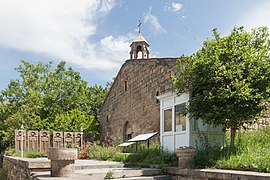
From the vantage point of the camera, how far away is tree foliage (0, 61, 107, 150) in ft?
68.8

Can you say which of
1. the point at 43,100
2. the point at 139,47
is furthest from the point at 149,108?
the point at 43,100

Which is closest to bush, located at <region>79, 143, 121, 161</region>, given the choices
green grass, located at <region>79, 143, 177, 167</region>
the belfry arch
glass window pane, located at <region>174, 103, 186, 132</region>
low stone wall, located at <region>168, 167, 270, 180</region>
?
green grass, located at <region>79, 143, 177, 167</region>

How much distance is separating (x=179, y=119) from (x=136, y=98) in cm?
737

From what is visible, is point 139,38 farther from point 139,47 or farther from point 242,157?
point 242,157

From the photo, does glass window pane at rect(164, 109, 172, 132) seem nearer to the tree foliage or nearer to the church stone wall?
the church stone wall

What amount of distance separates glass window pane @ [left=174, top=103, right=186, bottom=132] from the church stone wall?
A: 3.44 meters

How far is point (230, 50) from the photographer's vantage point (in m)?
6.64

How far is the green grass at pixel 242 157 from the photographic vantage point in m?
5.33

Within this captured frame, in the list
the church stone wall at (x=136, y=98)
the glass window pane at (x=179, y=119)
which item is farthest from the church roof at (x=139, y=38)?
the glass window pane at (x=179, y=119)

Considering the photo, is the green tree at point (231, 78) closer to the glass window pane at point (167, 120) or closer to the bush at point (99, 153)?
the glass window pane at point (167, 120)

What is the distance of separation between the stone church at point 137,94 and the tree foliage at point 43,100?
92.5 inches

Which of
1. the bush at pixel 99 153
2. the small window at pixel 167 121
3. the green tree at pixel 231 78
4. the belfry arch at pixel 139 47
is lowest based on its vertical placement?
the bush at pixel 99 153

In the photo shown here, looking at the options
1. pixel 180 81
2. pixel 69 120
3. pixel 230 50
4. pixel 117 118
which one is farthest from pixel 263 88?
pixel 69 120

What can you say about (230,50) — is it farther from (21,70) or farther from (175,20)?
(21,70)
